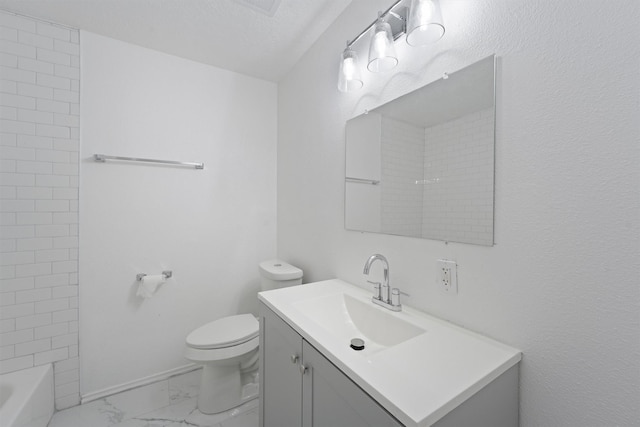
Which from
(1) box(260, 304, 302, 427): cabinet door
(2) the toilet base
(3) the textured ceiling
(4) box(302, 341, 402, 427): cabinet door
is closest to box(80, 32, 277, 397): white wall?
(3) the textured ceiling

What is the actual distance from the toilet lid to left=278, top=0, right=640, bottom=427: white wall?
43.7 inches

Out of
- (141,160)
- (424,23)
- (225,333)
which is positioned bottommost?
(225,333)

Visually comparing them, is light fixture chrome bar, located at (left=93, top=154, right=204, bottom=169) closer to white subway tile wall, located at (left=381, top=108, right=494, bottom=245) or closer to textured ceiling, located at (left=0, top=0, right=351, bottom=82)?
textured ceiling, located at (left=0, top=0, right=351, bottom=82)

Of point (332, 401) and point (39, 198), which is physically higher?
point (39, 198)

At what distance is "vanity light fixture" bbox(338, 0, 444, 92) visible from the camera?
92 centimetres

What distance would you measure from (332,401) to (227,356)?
976mm

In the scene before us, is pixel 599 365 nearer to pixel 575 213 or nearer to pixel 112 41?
pixel 575 213

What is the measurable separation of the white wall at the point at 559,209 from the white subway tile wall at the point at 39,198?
2.03 m

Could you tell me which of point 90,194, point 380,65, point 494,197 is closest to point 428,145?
point 494,197

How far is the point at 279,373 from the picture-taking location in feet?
3.62

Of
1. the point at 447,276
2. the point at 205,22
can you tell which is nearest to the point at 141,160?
the point at 205,22

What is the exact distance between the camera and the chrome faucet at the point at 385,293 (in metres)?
1.08

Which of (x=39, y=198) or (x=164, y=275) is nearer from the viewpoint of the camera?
(x=39, y=198)

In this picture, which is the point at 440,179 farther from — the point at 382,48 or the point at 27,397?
the point at 27,397
